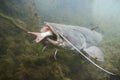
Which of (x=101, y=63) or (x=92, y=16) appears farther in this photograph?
(x=92, y=16)

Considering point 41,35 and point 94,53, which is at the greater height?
point 94,53

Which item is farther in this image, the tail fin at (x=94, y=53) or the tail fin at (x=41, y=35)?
the tail fin at (x=94, y=53)

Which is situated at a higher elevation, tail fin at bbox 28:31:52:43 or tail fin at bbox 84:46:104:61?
tail fin at bbox 84:46:104:61

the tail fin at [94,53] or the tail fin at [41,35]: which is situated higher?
the tail fin at [94,53]

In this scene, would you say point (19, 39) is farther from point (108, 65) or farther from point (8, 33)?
point (108, 65)

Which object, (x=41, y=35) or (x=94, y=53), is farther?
(x=94, y=53)

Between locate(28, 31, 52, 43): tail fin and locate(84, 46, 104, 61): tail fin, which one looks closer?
locate(28, 31, 52, 43): tail fin

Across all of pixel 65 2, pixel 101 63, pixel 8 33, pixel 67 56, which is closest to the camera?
pixel 67 56

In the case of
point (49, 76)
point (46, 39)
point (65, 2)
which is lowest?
point (49, 76)

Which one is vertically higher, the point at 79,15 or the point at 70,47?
the point at 79,15

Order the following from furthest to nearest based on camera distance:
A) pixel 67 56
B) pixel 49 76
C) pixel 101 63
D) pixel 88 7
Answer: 1. pixel 88 7
2. pixel 101 63
3. pixel 67 56
4. pixel 49 76

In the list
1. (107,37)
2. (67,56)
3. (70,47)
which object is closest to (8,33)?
(67,56)
